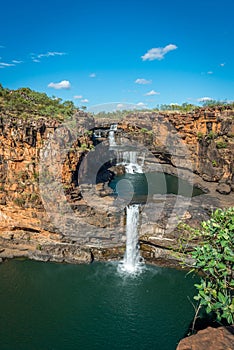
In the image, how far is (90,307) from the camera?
1526cm

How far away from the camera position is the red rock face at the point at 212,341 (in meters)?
5.43

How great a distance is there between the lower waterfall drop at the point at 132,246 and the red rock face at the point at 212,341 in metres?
12.6

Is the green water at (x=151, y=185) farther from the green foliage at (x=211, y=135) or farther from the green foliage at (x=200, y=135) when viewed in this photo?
the green foliage at (x=211, y=135)

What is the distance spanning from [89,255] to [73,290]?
2932mm

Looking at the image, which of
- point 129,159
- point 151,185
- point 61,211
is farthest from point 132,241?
point 129,159

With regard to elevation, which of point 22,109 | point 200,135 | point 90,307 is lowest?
point 90,307

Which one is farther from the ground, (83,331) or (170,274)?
(170,274)

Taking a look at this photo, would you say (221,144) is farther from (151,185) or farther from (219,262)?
(219,262)

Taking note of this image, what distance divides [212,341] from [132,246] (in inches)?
564

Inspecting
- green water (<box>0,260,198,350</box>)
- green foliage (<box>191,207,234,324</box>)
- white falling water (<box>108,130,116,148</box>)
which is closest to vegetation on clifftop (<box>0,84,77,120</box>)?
green water (<box>0,260,198,350</box>)

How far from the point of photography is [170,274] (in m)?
17.9

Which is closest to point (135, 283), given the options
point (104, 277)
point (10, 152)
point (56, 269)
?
point (104, 277)

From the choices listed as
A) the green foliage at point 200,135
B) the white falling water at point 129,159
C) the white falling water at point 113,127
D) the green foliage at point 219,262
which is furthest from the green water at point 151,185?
the green foliage at point 219,262

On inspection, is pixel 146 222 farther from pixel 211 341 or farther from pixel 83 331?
pixel 211 341
